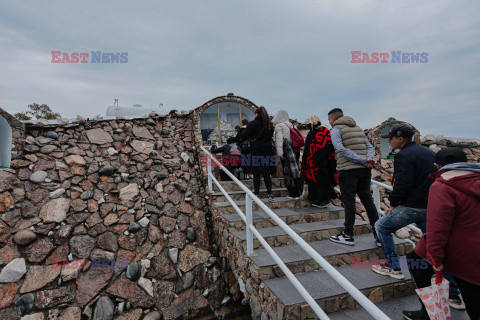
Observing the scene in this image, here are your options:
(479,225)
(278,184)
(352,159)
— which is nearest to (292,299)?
(479,225)

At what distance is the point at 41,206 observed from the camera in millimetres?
4379

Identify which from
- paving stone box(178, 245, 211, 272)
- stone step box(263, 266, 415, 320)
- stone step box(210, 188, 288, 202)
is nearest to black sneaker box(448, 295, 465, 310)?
stone step box(263, 266, 415, 320)

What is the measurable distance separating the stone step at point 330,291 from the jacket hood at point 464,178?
131cm

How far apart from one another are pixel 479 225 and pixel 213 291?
12.9 ft

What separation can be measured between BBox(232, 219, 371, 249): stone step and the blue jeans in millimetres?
919

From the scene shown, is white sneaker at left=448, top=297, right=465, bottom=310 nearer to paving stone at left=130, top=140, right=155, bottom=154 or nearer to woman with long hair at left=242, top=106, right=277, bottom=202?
woman with long hair at left=242, top=106, right=277, bottom=202

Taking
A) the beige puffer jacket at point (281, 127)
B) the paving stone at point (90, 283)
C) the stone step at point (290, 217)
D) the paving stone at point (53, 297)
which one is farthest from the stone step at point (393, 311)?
the paving stone at point (53, 297)

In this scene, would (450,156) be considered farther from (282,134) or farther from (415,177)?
(282,134)

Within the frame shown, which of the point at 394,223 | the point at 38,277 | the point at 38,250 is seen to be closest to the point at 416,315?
the point at 394,223

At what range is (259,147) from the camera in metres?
4.24

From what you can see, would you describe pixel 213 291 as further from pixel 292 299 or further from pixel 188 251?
pixel 292 299

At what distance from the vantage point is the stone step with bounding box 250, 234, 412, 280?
2.59 meters

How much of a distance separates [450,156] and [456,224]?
1.63 feet

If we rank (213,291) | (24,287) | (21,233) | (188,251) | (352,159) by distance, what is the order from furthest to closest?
(188,251) → (213,291) → (21,233) → (24,287) → (352,159)
